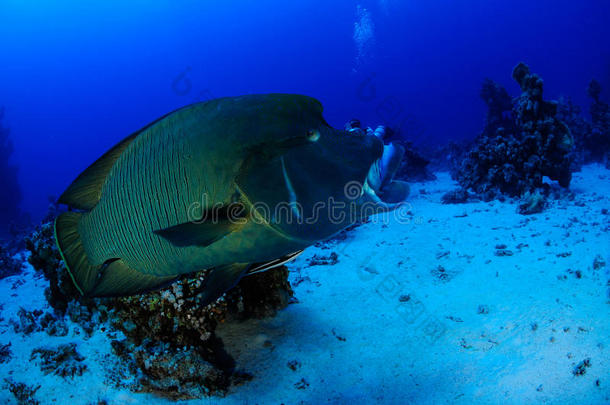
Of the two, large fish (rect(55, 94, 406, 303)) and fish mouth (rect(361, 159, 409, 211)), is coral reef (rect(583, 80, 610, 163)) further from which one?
large fish (rect(55, 94, 406, 303))

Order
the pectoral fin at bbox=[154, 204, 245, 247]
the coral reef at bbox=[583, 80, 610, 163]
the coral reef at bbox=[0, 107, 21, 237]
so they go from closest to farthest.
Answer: the pectoral fin at bbox=[154, 204, 245, 247], the coral reef at bbox=[583, 80, 610, 163], the coral reef at bbox=[0, 107, 21, 237]

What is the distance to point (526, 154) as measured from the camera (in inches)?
350

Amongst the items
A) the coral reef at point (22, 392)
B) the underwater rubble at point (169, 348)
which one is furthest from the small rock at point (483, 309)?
the coral reef at point (22, 392)

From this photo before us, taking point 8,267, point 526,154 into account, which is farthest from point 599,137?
point 8,267

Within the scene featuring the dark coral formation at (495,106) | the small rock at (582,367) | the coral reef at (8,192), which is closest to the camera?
the small rock at (582,367)

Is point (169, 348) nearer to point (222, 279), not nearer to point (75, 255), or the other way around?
point (75, 255)

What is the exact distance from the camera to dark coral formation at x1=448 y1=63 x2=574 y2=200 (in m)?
8.55

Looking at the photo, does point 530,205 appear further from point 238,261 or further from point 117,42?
point 117,42

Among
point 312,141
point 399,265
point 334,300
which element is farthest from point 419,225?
point 312,141

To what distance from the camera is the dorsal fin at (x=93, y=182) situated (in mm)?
1157

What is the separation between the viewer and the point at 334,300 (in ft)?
14.5

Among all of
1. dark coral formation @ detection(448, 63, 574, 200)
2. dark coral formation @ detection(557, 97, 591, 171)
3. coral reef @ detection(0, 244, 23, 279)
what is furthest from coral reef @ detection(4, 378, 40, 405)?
dark coral formation @ detection(557, 97, 591, 171)

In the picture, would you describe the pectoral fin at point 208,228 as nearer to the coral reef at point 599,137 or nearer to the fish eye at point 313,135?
the fish eye at point 313,135

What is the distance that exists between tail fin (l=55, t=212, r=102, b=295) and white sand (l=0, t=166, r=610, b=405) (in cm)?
230
